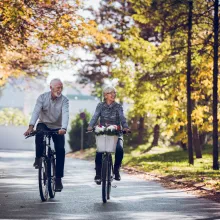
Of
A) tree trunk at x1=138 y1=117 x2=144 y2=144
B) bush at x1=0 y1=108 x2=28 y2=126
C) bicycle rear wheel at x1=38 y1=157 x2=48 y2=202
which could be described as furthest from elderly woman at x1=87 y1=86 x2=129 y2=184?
bush at x1=0 y1=108 x2=28 y2=126

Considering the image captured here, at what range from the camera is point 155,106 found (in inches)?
1131

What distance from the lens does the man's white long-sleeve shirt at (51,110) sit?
10.8m

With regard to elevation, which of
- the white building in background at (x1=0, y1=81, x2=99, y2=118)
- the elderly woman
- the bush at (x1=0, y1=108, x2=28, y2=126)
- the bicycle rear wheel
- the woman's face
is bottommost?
the bicycle rear wheel

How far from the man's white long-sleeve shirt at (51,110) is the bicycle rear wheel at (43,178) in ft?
2.20

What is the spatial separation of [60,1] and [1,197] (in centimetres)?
1055

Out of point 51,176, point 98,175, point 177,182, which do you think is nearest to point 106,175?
point 98,175

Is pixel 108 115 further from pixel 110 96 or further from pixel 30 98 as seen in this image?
pixel 30 98

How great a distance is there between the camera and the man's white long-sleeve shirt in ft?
35.3

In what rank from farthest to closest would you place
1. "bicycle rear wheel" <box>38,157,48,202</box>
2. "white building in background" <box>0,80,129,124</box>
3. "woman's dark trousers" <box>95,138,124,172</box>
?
"white building in background" <box>0,80,129,124</box> → "woman's dark trousers" <box>95,138,124,172</box> → "bicycle rear wheel" <box>38,157,48,202</box>

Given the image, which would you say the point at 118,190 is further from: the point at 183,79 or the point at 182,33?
the point at 183,79

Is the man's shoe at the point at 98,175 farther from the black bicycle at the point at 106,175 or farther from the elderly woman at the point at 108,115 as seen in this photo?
the black bicycle at the point at 106,175

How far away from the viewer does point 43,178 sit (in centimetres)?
1075

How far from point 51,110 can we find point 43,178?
1208 millimetres

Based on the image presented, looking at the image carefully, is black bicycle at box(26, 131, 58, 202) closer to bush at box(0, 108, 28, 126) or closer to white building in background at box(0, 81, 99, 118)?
bush at box(0, 108, 28, 126)
